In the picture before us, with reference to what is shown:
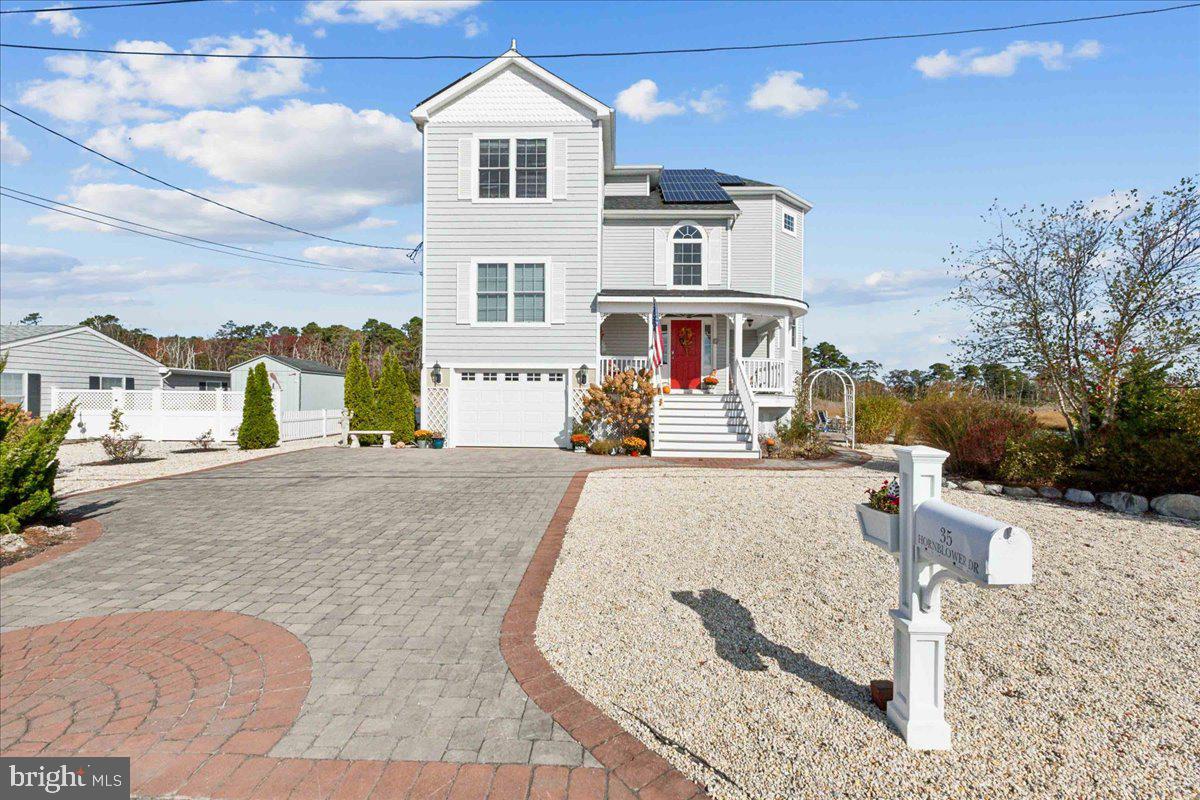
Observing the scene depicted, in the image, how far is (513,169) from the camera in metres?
16.3

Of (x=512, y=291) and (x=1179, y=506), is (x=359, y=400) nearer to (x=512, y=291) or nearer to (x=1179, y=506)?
(x=512, y=291)

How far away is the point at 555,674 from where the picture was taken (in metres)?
3.75

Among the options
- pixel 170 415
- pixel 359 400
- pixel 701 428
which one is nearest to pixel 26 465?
pixel 359 400

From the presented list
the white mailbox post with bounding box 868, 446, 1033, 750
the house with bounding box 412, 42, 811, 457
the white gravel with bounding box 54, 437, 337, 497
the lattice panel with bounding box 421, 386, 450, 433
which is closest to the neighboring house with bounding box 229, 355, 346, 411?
the white gravel with bounding box 54, 437, 337, 497

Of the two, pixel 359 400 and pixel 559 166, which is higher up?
pixel 559 166

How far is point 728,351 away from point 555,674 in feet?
48.9

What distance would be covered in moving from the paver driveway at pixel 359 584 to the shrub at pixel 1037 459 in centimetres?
746

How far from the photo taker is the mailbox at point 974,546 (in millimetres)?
2279

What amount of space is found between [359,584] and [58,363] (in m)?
23.9

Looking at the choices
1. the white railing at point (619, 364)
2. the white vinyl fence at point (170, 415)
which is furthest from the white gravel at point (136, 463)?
the white railing at point (619, 364)

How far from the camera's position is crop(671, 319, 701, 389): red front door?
17922 millimetres

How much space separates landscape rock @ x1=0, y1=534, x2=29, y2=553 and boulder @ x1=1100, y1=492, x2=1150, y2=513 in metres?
13.7

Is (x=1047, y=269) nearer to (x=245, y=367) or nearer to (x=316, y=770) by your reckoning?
(x=316, y=770)

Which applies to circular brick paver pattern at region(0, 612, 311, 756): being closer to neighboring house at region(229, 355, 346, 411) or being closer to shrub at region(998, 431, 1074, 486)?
shrub at region(998, 431, 1074, 486)
